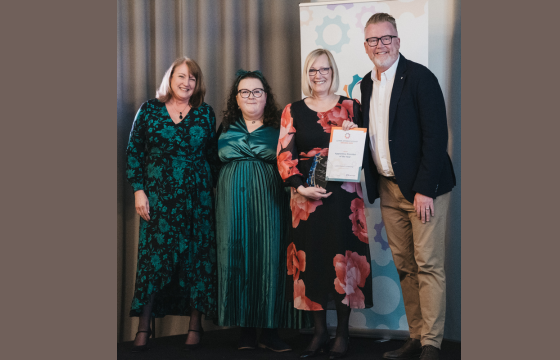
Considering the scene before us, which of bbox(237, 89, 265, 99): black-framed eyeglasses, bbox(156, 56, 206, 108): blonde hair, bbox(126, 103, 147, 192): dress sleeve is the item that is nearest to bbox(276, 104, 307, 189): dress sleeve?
bbox(237, 89, 265, 99): black-framed eyeglasses

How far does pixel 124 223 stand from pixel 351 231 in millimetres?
1917

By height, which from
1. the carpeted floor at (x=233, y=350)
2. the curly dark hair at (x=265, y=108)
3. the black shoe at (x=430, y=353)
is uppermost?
the curly dark hair at (x=265, y=108)

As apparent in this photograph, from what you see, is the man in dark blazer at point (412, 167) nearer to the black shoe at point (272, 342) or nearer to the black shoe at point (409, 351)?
the black shoe at point (409, 351)

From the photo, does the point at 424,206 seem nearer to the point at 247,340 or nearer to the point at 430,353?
the point at 430,353

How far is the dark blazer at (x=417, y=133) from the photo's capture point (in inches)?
102

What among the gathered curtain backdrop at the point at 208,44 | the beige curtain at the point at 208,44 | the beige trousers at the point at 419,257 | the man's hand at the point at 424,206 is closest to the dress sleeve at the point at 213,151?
the gathered curtain backdrop at the point at 208,44

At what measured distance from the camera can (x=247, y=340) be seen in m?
3.10

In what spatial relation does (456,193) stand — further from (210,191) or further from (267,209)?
(210,191)

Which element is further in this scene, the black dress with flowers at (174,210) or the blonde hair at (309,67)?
the black dress with flowers at (174,210)

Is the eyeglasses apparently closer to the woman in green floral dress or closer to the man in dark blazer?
the man in dark blazer

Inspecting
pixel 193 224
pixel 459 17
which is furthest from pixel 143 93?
pixel 459 17

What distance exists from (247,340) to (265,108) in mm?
1447

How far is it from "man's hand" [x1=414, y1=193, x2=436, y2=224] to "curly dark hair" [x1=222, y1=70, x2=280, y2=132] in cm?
101

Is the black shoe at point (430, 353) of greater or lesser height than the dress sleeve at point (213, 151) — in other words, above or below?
below
